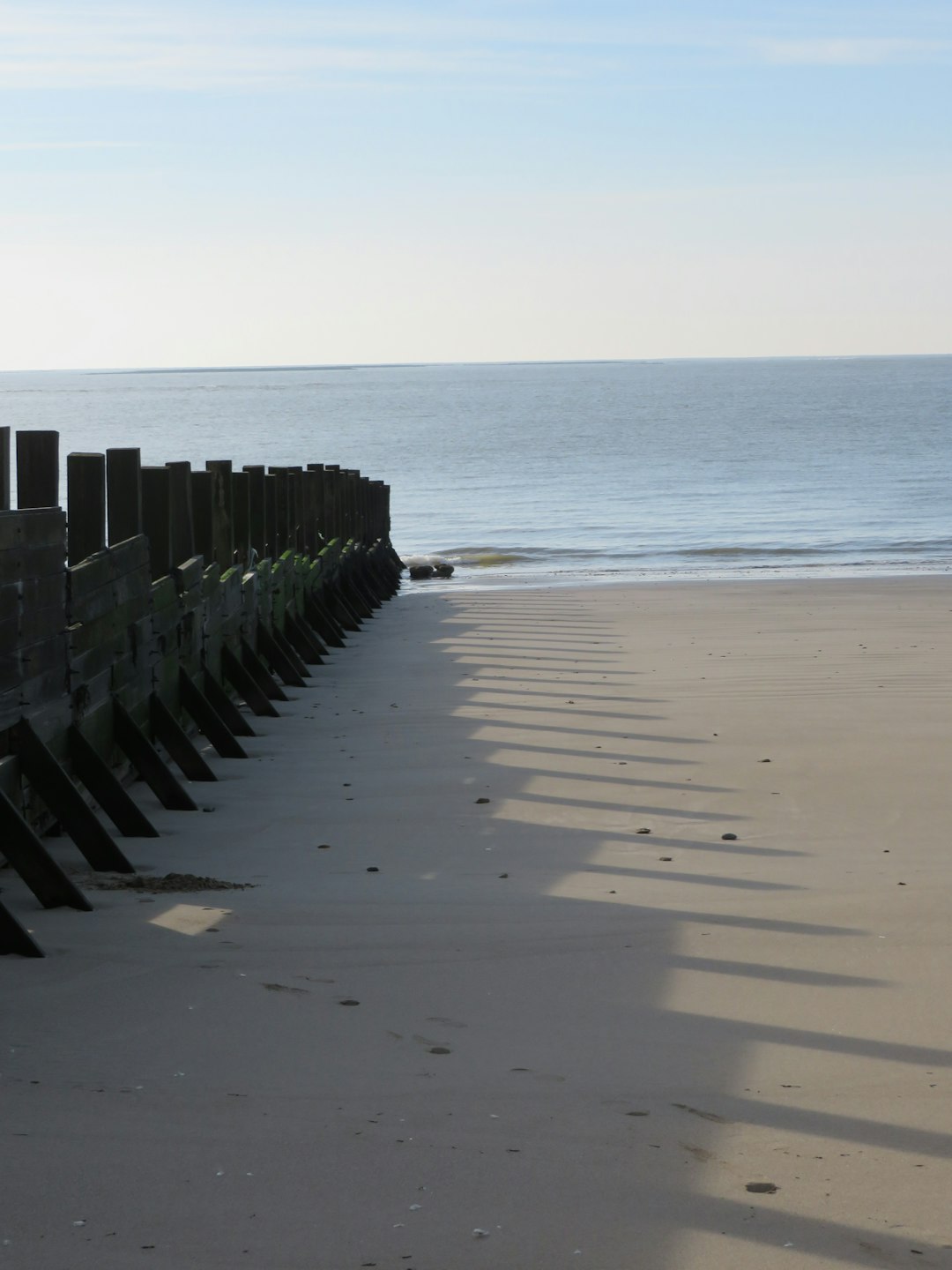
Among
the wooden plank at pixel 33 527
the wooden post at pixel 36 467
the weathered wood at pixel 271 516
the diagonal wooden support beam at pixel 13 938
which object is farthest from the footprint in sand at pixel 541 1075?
the weathered wood at pixel 271 516

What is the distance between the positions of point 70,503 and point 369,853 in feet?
6.54

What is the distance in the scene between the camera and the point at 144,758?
6.57 meters

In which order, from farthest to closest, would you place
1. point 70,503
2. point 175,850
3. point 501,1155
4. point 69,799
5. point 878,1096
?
point 70,503 < point 175,850 < point 69,799 < point 878,1096 < point 501,1155

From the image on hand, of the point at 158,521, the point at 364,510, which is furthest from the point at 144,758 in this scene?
the point at 364,510

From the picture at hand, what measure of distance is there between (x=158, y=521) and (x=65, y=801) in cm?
278

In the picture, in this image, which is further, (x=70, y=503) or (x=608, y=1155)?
(x=70, y=503)

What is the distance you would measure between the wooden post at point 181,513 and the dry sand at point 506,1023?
118 cm

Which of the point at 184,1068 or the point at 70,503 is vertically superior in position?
the point at 70,503

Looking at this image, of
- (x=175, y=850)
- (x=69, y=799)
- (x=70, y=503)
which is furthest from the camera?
(x=70, y=503)

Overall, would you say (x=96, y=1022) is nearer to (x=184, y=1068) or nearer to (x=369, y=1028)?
(x=184, y=1068)

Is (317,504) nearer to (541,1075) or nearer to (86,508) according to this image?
(86,508)

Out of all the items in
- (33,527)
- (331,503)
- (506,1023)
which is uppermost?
(33,527)

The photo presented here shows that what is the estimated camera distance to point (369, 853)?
607 cm

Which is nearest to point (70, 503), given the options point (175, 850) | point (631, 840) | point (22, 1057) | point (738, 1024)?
point (175, 850)
